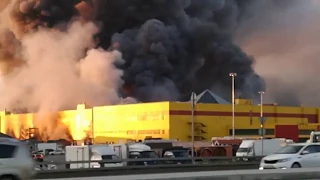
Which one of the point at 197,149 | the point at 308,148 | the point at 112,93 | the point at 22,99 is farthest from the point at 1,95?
the point at 308,148

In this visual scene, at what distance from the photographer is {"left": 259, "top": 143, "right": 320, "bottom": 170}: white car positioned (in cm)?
2588

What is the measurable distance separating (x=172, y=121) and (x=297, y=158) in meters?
44.7

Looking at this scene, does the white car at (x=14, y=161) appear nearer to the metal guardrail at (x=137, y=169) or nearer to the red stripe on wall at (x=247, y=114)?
the metal guardrail at (x=137, y=169)

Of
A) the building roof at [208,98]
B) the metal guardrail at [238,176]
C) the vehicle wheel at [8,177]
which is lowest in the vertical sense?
the vehicle wheel at [8,177]

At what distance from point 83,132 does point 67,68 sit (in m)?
13.6

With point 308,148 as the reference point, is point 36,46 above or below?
above

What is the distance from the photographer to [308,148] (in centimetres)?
2662

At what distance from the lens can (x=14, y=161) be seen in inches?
736

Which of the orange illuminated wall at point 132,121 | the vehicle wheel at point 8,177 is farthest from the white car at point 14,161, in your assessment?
the orange illuminated wall at point 132,121

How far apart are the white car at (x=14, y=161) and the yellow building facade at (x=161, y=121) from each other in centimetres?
5113

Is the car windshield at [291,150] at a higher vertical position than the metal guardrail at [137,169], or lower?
higher

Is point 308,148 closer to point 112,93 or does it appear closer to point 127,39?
point 112,93

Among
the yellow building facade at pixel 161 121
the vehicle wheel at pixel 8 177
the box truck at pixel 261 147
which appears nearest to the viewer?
the vehicle wheel at pixel 8 177

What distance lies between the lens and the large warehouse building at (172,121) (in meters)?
70.7
